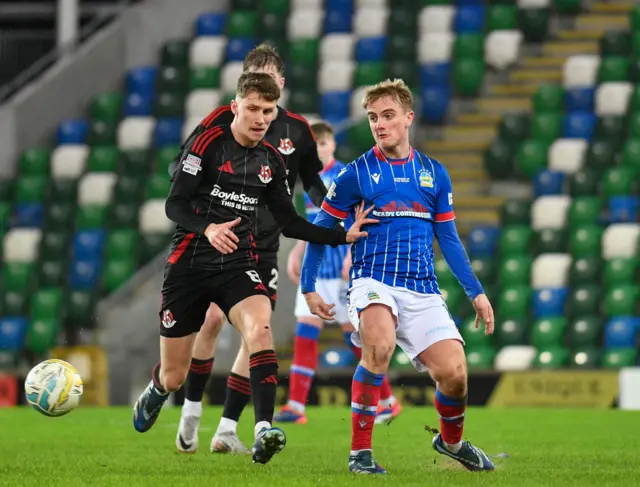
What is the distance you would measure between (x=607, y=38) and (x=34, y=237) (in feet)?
24.0

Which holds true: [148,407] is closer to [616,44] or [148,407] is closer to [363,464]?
[363,464]

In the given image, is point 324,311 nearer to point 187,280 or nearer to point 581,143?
point 187,280

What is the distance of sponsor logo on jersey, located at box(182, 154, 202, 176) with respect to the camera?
261 inches

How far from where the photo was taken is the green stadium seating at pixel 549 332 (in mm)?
13461

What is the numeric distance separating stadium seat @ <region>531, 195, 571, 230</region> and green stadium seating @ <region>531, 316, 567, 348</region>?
135 centimetres

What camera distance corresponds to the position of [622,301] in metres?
13.5

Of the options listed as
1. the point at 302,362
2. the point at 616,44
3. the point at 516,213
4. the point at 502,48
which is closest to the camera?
the point at 302,362

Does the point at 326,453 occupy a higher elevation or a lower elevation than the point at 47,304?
lower

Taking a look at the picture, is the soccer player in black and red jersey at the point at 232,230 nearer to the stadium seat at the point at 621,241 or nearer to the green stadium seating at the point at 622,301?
the green stadium seating at the point at 622,301

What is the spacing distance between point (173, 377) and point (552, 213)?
27.4 feet

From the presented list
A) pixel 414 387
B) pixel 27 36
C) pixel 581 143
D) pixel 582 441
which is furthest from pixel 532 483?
pixel 27 36

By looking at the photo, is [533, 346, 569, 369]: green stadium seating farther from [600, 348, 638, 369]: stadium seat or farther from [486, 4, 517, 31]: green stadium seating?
[486, 4, 517, 31]: green stadium seating

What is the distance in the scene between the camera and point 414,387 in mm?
12617

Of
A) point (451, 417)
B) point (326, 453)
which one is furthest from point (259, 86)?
point (326, 453)
